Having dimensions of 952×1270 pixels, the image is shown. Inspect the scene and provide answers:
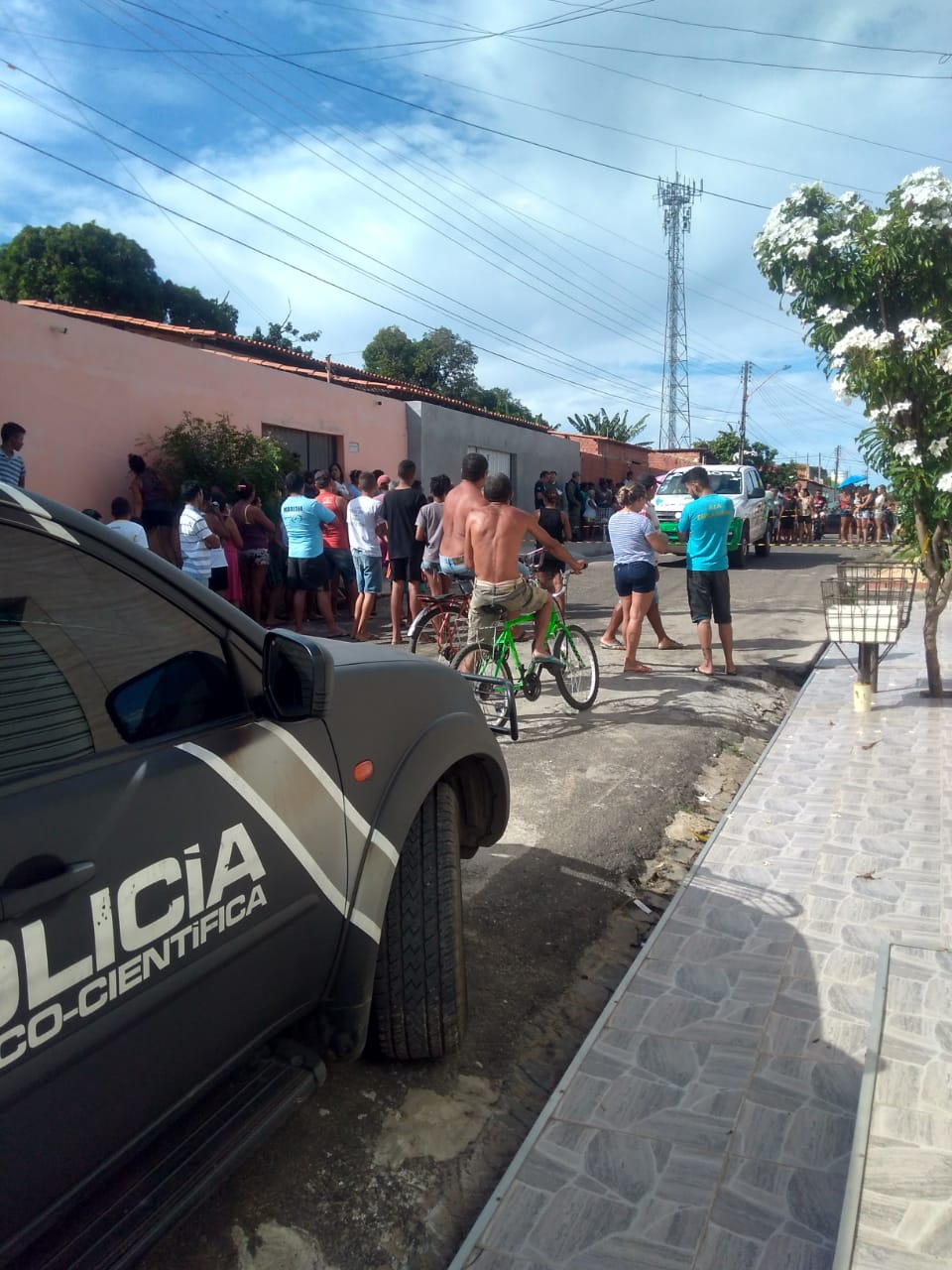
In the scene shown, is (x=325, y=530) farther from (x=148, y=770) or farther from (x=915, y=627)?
(x=148, y=770)

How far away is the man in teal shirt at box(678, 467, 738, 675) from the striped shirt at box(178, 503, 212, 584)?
Answer: 165 inches

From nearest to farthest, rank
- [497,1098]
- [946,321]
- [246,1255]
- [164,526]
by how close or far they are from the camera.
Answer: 1. [246,1255]
2. [497,1098]
3. [946,321]
4. [164,526]

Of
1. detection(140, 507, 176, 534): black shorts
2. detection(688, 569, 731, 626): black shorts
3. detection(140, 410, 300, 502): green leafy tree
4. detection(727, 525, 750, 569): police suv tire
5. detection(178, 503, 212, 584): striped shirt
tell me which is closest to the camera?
detection(688, 569, 731, 626): black shorts

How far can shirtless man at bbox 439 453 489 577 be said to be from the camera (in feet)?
22.7

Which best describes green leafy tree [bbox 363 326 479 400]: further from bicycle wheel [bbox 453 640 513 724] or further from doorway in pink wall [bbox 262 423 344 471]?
bicycle wheel [bbox 453 640 513 724]

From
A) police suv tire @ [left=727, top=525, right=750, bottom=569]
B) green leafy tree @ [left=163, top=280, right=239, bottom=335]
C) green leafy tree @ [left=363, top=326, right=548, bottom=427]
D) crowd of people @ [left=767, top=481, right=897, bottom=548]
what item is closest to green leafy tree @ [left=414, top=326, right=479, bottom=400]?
green leafy tree @ [left=363, top=326, right=548, bottom=427]

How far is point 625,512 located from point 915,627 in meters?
4.64

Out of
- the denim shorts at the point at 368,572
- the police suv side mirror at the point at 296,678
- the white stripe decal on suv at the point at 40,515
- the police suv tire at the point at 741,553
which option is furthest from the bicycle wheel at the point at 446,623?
the police suv tire at the point at 741,553

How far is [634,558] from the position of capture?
8.54 m

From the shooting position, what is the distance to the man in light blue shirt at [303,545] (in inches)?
377

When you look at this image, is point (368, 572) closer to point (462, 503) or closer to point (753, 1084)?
point (462, 503)

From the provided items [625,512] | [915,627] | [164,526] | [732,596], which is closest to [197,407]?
[164,526]

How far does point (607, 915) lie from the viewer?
4.04 metres

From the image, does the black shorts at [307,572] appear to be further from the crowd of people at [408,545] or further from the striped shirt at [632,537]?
the striped shirt at [632,537]
